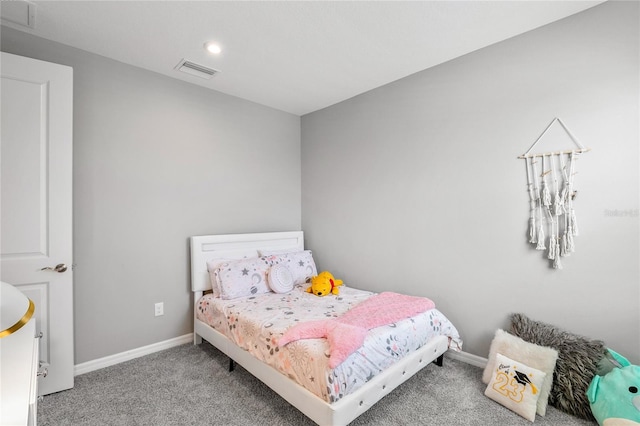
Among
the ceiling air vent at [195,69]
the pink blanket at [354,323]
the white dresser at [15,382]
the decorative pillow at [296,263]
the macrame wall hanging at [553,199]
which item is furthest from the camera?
the decorative pillow at [296,263]

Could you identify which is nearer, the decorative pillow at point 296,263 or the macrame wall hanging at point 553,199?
the macrame wall hanging at point 553,199

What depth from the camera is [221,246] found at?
306 centimetres

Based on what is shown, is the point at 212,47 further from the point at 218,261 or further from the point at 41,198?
the point at 218,261

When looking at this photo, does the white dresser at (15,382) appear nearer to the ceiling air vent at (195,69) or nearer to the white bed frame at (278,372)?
the white bed frame at (278,372)

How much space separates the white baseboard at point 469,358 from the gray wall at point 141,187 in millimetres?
2374

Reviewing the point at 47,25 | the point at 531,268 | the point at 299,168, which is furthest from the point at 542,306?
the point at 47,25

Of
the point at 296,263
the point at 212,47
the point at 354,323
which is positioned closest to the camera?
the point at 354,323

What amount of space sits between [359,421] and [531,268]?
1.61 m

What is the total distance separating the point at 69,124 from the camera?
84.3 inches

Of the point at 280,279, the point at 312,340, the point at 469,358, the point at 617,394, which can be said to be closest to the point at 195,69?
the point at 280,279

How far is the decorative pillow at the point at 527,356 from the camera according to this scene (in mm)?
1860

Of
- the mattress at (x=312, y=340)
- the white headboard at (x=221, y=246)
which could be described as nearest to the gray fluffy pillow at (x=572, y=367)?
the mattress at (x=312, y=340)

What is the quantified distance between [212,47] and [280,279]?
2.08m

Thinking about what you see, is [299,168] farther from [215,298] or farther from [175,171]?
[215,298]
